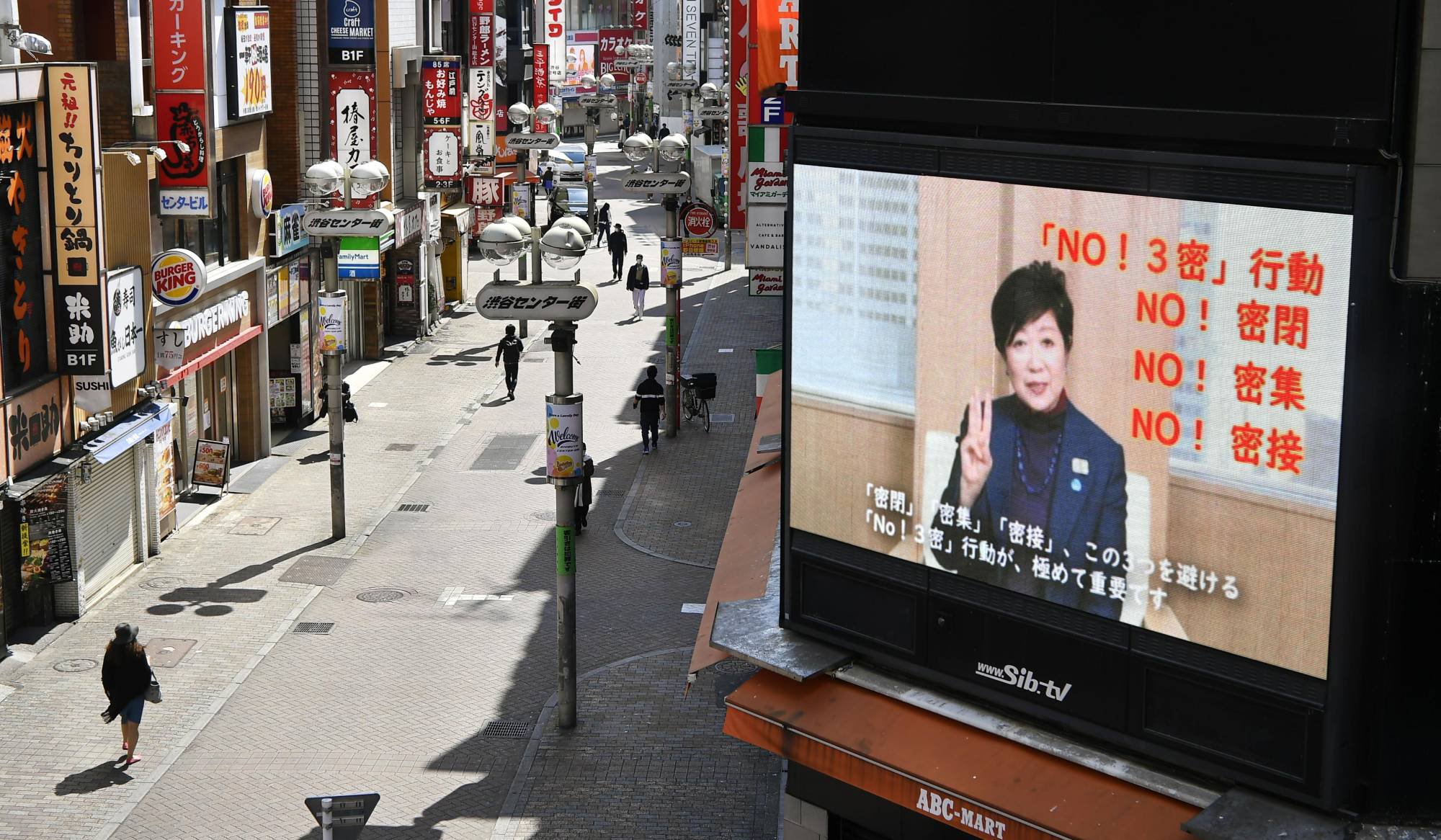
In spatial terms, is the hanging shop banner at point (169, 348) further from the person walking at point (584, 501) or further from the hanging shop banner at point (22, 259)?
the person walking at point (584, 501)

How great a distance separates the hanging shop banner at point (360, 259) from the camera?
3766 centimetres

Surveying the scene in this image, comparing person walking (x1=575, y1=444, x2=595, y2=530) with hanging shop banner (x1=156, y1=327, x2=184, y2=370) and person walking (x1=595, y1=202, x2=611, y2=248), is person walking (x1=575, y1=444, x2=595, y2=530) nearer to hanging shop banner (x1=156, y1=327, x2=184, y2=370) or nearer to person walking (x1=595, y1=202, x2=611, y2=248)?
hanging shop banner (x1=156, y1=327, x2=184, y2=370)

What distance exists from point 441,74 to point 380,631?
1096 inches

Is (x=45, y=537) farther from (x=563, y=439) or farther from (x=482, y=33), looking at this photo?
(x=482, y=33)

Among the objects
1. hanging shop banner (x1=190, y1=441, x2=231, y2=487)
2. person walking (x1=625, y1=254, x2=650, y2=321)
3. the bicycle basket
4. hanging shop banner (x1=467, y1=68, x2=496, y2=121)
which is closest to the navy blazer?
hanging shop banner (x1=190, y1=441, x2=231, y2=487)

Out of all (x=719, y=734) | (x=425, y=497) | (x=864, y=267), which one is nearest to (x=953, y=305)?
(x=864, y=267)

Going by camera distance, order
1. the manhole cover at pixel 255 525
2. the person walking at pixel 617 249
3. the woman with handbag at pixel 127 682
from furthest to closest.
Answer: the person walking at pixel 617 249 < the manhole cover at pixel 255 525 < the woman with handbag at pixel 127 682

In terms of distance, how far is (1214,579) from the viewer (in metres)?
11.8

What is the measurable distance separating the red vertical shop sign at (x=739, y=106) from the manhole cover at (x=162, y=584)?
14.6 meters

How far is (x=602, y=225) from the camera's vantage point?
7038 centimetres

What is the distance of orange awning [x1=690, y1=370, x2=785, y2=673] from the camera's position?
16781 mm

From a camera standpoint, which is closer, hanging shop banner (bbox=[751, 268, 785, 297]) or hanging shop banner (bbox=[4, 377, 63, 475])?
hanging shop banner (bbox=[4, 377, 63, 475])

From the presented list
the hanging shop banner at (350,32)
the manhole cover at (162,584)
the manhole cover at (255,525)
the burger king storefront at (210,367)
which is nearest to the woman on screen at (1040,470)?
the manhole cover at (162,584)

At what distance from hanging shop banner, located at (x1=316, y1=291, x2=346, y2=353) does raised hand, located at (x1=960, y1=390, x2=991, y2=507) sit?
20.1 meters
